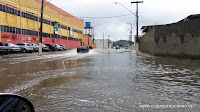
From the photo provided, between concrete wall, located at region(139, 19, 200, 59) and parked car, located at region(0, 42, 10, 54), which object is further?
parked car, located at region(0, 42, 10, 54)

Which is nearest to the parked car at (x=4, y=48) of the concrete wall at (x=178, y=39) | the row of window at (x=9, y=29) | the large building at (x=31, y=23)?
the large building at (x=31, y=23)

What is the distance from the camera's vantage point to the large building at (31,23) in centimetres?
3131

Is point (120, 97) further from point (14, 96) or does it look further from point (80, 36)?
Result: point (80, 36)

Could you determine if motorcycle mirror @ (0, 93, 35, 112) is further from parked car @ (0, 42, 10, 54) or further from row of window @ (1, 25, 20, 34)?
row of window @ (1, 25, 20, 34)

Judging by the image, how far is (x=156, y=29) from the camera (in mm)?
23766

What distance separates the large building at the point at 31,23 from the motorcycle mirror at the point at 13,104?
32.2 m

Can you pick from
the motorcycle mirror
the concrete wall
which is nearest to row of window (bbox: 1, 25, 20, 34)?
the concrete wall

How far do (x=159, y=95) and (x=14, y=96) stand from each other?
13.0ft

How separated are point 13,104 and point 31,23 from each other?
4084 centimetres

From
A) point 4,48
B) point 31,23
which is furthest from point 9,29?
point 4,48

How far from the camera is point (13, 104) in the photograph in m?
1.88

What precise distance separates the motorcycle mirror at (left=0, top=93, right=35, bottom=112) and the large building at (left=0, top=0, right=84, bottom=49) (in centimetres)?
3219

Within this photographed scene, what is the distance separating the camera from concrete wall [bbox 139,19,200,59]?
57.4 feet

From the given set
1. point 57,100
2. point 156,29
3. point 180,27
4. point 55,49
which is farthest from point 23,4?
point 57,100
